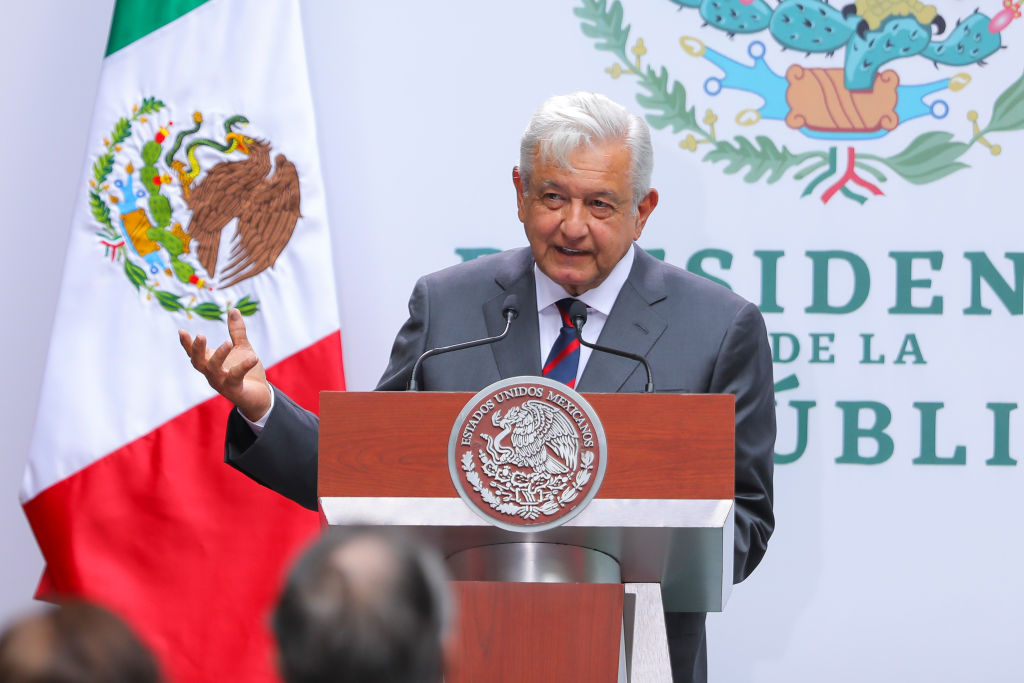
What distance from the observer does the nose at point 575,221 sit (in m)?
2.32

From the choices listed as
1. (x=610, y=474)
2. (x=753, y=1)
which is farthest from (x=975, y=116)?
(x=610, y=474)

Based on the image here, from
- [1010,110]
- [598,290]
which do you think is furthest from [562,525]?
[1010,110]

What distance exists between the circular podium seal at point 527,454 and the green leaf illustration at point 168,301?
1.96 m

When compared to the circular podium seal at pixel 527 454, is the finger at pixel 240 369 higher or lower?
higher

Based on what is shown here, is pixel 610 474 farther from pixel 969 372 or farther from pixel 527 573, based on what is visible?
pixel 969 372

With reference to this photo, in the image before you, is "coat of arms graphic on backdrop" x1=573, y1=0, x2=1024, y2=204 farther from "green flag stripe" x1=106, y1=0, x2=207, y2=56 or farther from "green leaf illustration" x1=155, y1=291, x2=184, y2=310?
"green leaf illustration" x1=155, y1=291, x2=184, y2=310

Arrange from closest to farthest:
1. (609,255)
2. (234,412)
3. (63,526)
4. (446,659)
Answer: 1. (446,659)
2. (234,412)
3. (609,255)
4. (63,526)

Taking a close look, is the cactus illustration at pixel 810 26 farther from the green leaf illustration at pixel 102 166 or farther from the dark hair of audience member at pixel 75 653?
the dark hair of audience member at pixel 75 653

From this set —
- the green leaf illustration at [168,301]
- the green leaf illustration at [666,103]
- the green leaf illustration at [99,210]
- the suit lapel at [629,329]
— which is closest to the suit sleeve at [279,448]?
the suit lapel at [629,329]

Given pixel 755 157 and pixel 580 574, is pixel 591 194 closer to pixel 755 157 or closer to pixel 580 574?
pixel 580 574

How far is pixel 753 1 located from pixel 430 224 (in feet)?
3.57

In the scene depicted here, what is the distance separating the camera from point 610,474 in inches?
66.4

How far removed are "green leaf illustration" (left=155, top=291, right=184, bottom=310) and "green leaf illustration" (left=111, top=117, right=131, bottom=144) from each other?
0.43 meters

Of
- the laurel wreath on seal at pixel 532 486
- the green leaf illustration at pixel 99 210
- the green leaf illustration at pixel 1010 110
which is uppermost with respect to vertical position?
the green leaf illustration at pixel 1010 110
